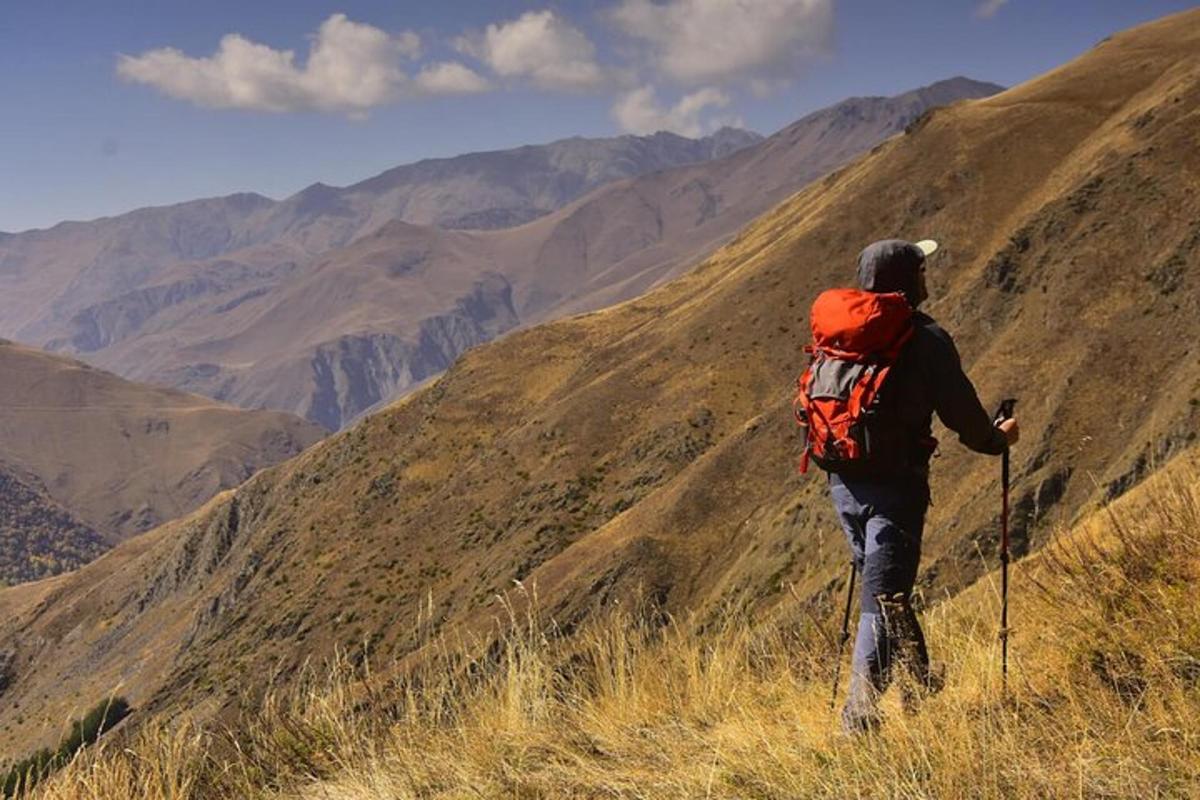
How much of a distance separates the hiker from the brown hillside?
15.1 meters

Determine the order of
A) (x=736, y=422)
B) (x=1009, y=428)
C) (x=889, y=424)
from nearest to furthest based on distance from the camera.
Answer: (x=889, y=424) → (x=1009, y=428) → (x=736, y=422)

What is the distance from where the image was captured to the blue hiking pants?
5.06m

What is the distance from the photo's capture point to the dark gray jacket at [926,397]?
17.1 ft

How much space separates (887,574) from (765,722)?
1.13 m

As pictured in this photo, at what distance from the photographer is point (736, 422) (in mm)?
59844

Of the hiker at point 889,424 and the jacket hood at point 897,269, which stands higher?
the jacket hood at point 897,269

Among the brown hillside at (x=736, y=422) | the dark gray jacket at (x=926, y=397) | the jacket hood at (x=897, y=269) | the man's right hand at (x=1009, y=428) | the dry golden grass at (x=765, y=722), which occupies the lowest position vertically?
the brown hillside at (x=736, y=422)

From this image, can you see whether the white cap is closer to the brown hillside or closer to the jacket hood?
the jacket hood

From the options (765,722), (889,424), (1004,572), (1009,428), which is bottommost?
(765,722)

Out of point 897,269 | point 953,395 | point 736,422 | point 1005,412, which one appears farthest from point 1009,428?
point 736,422

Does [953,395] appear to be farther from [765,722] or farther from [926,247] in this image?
[765,722]

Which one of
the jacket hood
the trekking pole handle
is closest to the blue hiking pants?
the trekking pole handle

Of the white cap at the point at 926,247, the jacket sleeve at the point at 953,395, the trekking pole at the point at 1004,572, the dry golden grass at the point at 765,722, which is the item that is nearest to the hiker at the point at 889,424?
the jacket sleeve at the point at 953,395

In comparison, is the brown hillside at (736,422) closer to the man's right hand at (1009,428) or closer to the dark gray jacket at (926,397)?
the man's right hand at (1009,428)
